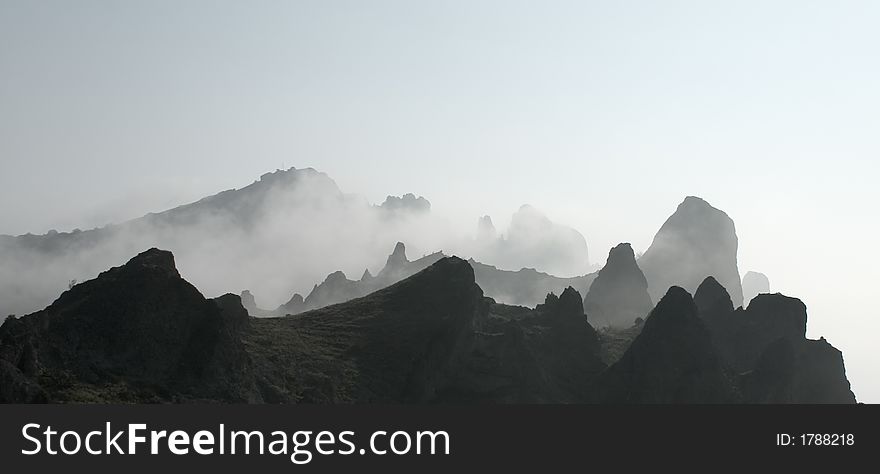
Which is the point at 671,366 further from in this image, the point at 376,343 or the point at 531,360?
the point at 376,343

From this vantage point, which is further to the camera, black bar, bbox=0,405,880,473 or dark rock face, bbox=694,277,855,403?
dark rock face, bbox=694,277,855,403

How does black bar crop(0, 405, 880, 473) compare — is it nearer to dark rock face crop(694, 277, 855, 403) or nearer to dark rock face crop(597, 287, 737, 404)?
dark rock face crop(597, 287, 737, 404)

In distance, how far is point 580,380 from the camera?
11475 cm

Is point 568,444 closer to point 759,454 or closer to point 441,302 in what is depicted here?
point 759,454

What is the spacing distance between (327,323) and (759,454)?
69.3 metres

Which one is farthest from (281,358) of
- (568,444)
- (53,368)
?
(568,444)

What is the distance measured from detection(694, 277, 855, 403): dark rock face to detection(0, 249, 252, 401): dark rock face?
72466mm

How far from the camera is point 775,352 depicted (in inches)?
4638

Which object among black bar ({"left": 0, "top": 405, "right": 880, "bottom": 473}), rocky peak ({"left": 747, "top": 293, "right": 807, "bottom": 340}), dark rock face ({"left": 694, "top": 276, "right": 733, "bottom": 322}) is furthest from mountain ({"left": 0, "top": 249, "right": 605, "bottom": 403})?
rocky peak ({"left": 747, "top": 293, "right": 807, "bottom": 340})

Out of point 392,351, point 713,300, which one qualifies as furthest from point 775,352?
point 392,351

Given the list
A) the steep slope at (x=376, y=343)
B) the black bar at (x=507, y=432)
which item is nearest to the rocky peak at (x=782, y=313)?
the steep slope at (x=376, y=343)

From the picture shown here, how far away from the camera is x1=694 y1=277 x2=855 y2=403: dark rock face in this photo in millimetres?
115062

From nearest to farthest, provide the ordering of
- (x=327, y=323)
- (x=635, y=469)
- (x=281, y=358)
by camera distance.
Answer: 1. (x=635, y=469)
2. (x=281, y=358)
3. (x=327, y=323)

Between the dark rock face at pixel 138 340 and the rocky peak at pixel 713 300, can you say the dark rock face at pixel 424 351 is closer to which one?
the dark rock face at pixel 138 340
